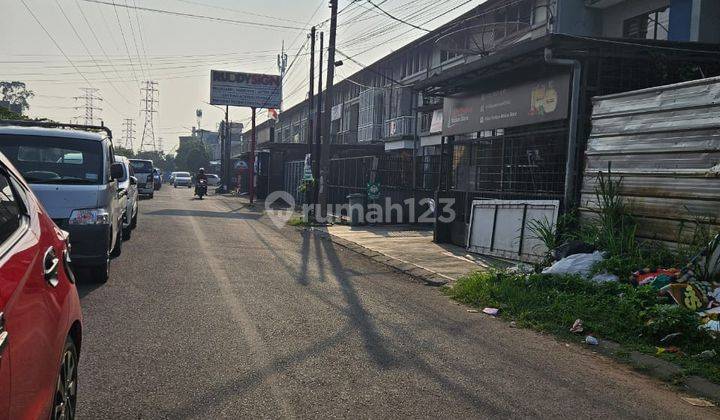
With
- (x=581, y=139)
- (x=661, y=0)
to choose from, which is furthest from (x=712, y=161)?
(x=661, y=0)

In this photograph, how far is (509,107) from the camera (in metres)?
12.7

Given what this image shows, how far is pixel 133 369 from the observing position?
15.6 feet

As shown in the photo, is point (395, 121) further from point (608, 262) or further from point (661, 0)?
point (608, 262)

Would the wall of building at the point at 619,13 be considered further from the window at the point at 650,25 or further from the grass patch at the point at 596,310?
the grass patch at the point at 596,310

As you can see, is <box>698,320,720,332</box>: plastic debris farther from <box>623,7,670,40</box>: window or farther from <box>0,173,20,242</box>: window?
<box>623,7,670,40</box>: window

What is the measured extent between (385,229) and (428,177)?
2.03m

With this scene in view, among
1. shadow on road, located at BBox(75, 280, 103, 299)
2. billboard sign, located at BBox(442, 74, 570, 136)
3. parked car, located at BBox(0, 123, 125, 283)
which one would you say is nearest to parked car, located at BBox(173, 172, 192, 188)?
billboard sign, located at BBox(442, 74, 570, 136)

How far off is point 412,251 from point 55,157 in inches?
287

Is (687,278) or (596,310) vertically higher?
(687,278)

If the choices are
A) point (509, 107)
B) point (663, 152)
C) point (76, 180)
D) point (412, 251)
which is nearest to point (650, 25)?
point (509, 107)

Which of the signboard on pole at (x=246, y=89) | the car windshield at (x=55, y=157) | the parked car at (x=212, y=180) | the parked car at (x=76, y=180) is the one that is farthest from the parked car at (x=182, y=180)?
the car windshield at (x=55, y=157)

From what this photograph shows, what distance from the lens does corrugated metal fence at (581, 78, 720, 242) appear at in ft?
25.8

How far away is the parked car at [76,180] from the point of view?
7.80m

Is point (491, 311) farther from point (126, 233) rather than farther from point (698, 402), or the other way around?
point (126, 233)
